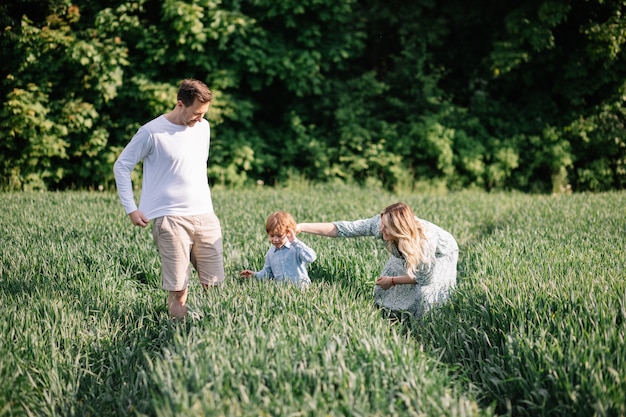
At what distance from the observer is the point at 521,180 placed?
542 inches

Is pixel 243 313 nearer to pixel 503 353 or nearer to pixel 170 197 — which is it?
pixel 170 197

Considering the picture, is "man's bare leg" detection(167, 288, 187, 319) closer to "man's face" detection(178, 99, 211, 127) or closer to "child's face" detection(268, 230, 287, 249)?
"child's face" detection(268, 230, 287, 249)

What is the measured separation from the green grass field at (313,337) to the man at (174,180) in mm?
432

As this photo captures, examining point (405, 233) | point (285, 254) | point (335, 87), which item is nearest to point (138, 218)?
point (285, 254)

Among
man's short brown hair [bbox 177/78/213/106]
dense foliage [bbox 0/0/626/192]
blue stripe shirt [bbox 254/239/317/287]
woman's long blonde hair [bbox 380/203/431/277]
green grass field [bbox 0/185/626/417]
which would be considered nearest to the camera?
green grass field [bbox 0/185/626/417]

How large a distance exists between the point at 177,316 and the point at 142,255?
60.6 inches

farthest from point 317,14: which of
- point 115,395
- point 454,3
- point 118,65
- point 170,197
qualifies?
point 115,395

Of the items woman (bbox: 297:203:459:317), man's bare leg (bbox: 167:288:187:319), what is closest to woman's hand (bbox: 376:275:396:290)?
woman (bbox: 297:203:459:317)

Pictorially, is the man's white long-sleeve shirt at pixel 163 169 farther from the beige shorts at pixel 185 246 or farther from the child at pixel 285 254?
the child at pixel 285 254

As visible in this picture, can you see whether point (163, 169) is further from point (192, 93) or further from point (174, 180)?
point (192, 93)

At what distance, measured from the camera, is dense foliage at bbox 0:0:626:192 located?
38.2 ft

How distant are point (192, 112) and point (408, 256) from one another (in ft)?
5.96

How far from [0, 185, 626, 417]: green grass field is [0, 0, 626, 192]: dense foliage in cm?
678

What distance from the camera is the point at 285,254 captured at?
428cm
